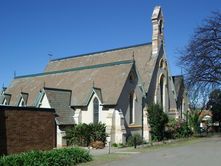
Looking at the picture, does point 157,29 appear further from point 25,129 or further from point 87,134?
point 25,129

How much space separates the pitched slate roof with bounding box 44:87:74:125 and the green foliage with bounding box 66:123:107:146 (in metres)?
1.60

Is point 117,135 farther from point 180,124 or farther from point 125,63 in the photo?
point 180,124

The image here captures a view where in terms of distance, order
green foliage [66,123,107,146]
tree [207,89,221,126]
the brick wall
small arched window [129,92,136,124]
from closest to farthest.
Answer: the brick wall
green foliage [66,123,107,146]
small arched window [129,92,136,124]
tree [207,89,221,126]

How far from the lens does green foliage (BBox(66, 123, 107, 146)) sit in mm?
34844

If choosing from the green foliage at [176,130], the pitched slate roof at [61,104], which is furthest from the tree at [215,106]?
the pitched slate roof at [61,104]

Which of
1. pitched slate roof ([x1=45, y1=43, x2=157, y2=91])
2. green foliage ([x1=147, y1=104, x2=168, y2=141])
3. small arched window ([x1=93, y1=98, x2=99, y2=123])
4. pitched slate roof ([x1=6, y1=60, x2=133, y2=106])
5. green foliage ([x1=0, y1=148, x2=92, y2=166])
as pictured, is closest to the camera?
green foliage ([x1=0, y1=148, x2=92, y2=166])

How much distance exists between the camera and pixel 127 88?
3791 centimetres

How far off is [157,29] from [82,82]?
42.2 ft

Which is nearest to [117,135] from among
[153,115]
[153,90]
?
[153,115]

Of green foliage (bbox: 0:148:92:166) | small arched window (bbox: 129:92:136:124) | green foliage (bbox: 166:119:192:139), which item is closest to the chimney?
green foliage (bbox: 166:119:192:139)

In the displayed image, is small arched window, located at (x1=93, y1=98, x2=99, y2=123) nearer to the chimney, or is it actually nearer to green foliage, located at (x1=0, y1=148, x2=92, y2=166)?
the chimney

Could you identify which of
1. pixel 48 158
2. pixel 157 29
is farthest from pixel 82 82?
pixel 48 158

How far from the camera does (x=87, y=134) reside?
114 ft

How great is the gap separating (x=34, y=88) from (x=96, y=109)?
31.9 feet
